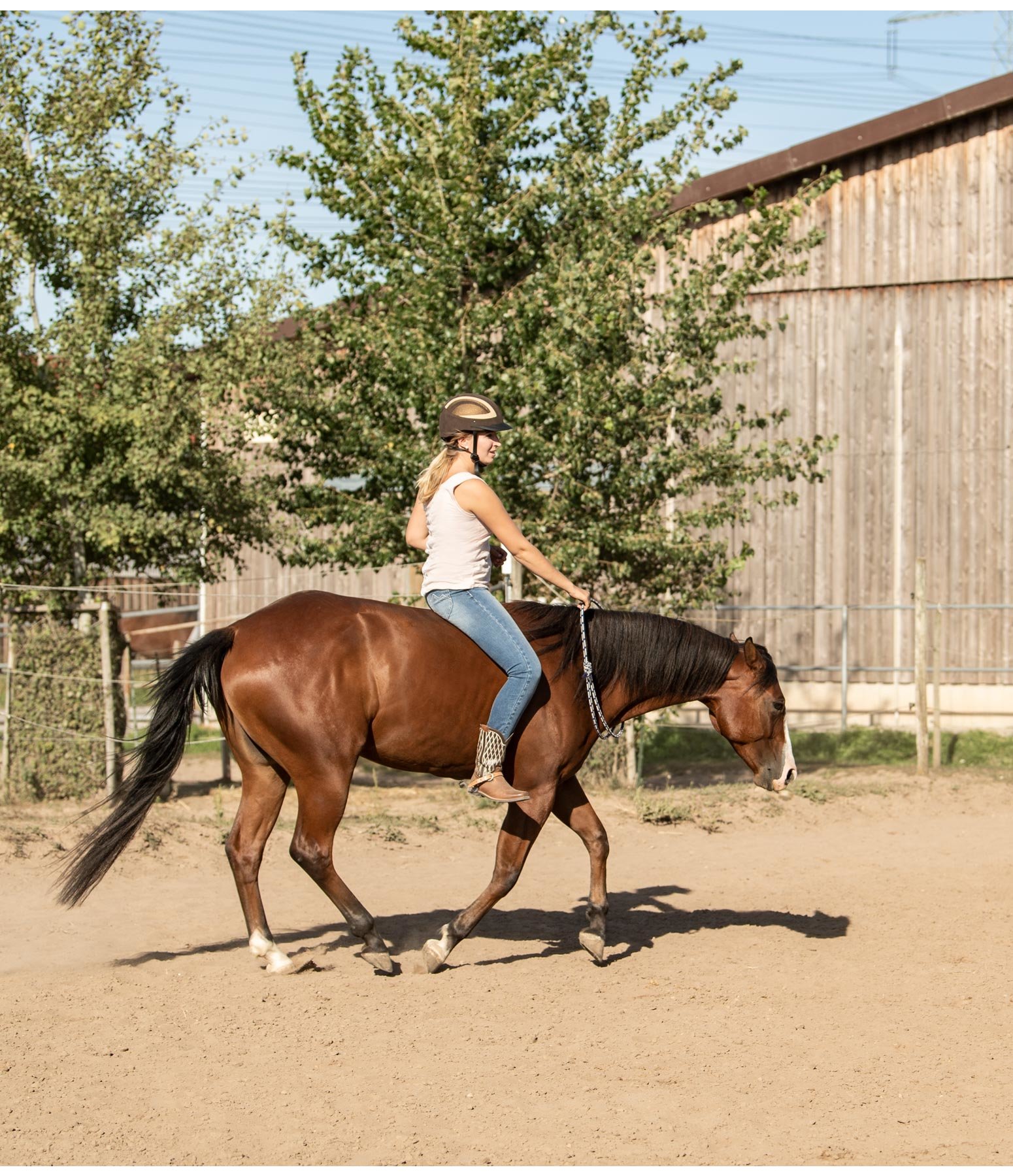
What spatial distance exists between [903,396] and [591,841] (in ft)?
34.5

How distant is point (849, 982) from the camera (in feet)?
19.1

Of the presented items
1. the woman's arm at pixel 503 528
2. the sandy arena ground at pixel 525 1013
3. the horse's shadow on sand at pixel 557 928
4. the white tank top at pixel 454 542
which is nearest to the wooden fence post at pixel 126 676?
the sandy arena ground at pixel 525 1013

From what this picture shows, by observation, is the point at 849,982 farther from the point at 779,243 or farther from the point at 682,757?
the point at 682,757

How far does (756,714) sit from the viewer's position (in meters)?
6.49

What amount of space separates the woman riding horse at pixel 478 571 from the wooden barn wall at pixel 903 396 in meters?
9.90

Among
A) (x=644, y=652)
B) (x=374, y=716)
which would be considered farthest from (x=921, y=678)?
(x=374, y=716)

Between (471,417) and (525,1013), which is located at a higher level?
(471,417)

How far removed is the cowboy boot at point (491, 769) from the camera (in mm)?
5984

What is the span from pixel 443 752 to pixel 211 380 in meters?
5.75

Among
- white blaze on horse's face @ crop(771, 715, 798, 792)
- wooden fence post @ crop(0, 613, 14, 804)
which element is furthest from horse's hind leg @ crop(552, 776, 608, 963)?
wooden fence post @ crop(0, 613, 14, 804)

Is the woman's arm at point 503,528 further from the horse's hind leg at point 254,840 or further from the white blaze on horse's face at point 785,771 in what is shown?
the horse's hind leg at point 254,840

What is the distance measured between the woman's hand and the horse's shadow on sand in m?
1.71

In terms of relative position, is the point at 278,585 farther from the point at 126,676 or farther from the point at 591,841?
the point at 591,841

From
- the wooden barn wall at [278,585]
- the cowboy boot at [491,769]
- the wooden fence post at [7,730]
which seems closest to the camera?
the cowboy boot at [491,769]
